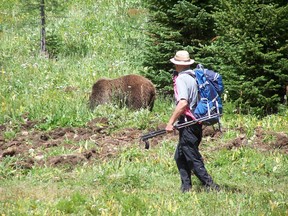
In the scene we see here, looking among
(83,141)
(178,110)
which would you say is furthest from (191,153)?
(83,141)

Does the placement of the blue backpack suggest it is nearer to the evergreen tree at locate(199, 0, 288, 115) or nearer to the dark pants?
the dark pants

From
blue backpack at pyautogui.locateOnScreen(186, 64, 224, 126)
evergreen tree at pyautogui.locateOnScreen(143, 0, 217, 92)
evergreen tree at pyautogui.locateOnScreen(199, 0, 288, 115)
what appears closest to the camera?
blue backpack at pyautogui.locateOnScreen(186, 64, 224, 126)

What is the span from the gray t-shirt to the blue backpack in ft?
0.22

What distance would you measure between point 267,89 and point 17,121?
18.2 ft

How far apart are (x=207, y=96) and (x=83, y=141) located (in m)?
3.98

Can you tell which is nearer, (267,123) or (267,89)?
(267,123)

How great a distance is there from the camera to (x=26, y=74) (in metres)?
17.8

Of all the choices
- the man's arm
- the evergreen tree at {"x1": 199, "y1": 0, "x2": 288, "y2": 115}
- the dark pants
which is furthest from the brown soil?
the man's arm

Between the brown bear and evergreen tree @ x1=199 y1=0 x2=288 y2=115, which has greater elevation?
evergreen tree @ x1=199 y1=0 x2=288 y2=115

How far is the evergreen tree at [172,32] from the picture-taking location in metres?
15.0

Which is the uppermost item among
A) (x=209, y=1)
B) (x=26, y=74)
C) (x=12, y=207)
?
(x=209, y=1)

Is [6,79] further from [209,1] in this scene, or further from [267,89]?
[267,89]

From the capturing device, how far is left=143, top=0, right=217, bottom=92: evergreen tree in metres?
15.0

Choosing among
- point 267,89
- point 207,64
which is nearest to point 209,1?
point 207,64
